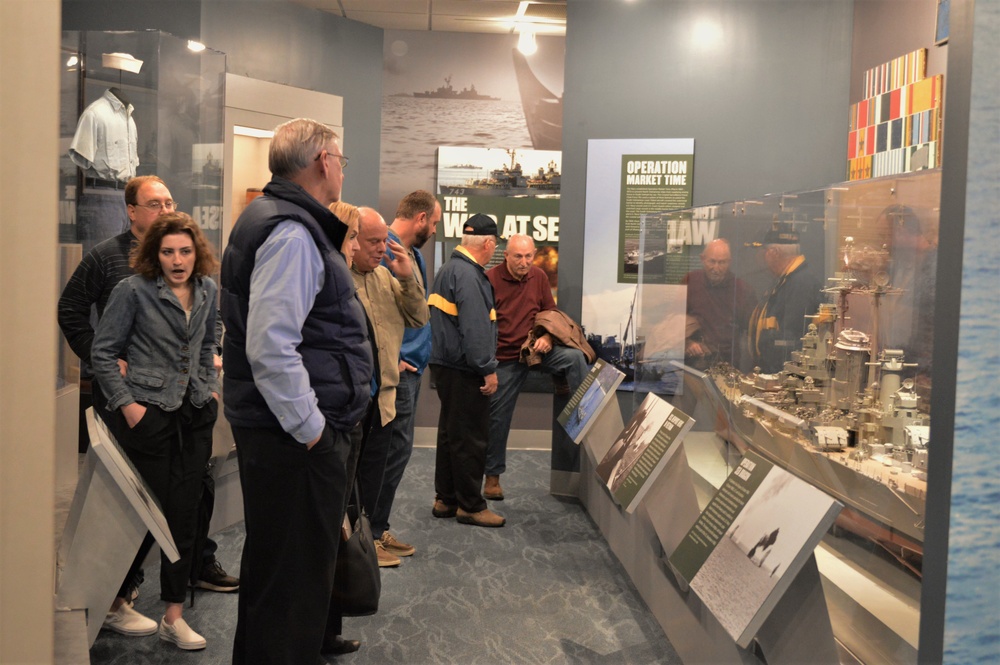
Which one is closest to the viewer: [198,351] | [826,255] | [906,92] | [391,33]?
[826,255]

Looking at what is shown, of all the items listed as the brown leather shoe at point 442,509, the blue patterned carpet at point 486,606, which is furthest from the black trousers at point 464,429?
the blue patterned carpet at point 486,606

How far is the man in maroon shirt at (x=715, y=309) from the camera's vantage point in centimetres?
347

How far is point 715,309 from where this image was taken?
373cm

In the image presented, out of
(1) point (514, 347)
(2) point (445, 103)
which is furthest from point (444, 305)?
(2) point (445, 103)

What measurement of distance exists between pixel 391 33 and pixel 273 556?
602cm

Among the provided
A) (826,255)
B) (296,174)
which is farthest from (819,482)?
(296,174)

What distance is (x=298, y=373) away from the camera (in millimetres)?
2398

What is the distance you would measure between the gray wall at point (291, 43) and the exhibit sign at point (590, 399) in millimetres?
3201

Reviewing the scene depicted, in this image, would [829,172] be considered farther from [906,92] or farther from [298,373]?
[298,373]

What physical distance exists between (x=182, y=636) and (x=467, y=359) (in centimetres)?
223

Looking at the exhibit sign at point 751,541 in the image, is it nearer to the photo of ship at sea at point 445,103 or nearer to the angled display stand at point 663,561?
the angled display stand at point 663,561

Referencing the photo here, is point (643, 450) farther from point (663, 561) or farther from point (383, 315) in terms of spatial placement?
point (383, 315)

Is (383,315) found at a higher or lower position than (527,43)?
lower

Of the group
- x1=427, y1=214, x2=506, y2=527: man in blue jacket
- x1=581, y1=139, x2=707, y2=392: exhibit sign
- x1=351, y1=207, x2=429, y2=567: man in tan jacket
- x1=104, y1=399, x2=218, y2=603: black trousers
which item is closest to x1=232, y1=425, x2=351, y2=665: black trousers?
x1=104, y1=399, x2=218, y2=603: black trousers
